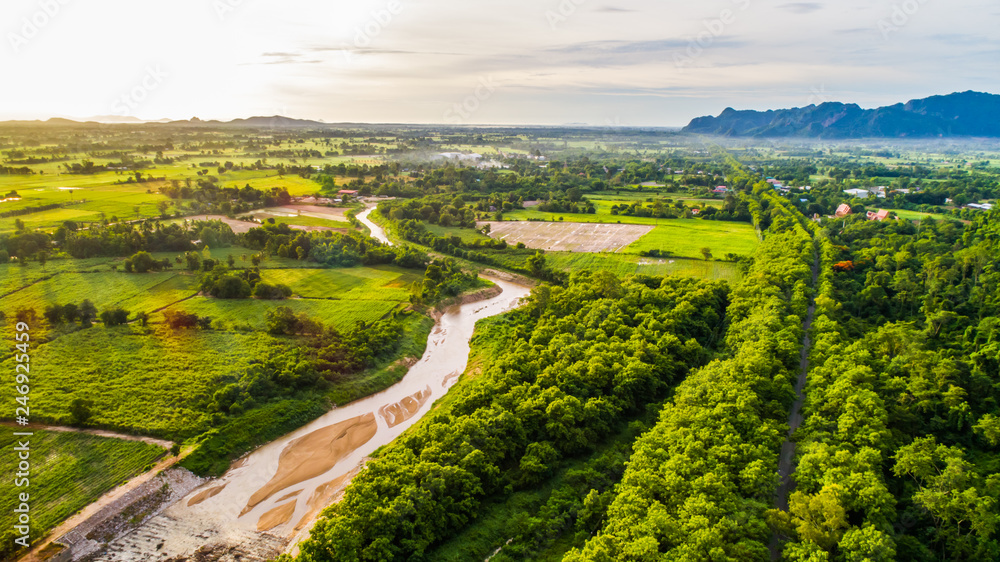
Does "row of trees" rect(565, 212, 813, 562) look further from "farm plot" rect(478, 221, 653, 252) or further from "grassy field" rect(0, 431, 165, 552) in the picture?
"farm plot" rect(478, 221, 653, 252)

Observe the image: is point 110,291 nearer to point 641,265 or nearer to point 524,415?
point 524,415

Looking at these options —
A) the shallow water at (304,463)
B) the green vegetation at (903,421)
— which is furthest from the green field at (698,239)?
the shallow water at (304,463)

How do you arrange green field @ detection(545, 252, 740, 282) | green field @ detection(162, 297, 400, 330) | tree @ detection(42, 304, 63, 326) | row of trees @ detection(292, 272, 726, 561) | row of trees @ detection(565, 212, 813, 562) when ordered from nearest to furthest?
1. row of trees @ detection(565, 212, 813, 562)
2. row of trees @ detection(292, 272, 726, 561)
3. tree @ detection(42, 304, 63, 326)
4. green field @ detection(162, 297, 400, 330)
5. green field @ detection(545, 252, 740, 282)

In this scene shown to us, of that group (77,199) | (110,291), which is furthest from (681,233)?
(77,199)

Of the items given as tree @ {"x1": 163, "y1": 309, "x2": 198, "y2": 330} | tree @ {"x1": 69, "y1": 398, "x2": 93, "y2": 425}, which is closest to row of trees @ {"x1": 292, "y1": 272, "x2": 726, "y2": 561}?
tree @ {"x1": 69, "y1": 398, "x2": 93, "y2": 425}

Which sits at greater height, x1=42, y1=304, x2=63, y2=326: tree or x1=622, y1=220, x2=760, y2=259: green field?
x1=622, y1=220, x2=760, y2=259: green field

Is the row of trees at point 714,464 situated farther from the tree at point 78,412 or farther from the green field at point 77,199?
the green field at point 77,199

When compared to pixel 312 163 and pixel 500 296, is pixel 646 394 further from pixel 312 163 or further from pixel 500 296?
pixel 312 163

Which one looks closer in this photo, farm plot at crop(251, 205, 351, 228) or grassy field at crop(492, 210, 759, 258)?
grassy field at crop(492, 210, 759, 258)
